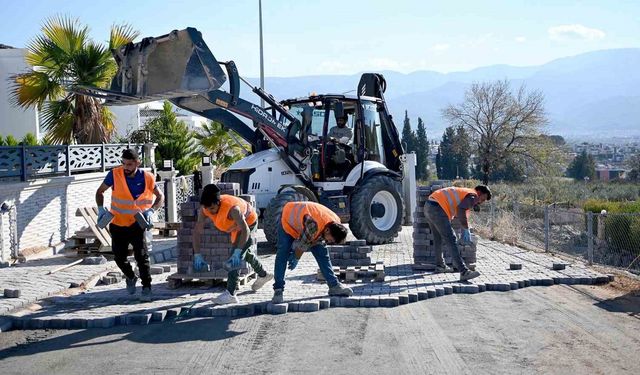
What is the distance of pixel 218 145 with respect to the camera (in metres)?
26.5

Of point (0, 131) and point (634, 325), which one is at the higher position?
point (0, 131)

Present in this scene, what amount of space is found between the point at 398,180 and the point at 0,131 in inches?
696

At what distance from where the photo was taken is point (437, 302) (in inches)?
395

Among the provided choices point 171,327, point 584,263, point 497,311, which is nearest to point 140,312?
point 171,327

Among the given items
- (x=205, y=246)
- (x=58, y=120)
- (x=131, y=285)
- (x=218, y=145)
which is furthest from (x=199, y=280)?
(x=218, y=145)

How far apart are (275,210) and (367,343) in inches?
274

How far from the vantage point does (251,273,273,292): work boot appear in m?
10.3

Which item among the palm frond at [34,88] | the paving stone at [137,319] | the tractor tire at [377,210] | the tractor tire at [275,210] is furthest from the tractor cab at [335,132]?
the paving stone at [137,319]

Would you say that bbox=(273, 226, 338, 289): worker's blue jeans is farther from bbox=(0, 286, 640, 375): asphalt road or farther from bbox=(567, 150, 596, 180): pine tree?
bbox=(567, 150, 596, 180): pine tree

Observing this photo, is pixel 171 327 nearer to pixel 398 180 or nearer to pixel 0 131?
pixel 398 180

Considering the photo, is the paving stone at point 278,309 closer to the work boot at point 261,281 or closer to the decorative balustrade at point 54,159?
the work boot at point 261,281

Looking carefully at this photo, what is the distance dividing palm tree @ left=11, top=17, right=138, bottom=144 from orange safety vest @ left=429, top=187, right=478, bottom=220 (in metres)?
9.50

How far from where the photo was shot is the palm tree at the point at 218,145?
2612 cm

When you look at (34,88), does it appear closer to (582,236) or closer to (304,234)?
(304,234)
